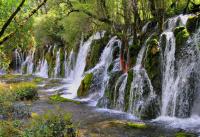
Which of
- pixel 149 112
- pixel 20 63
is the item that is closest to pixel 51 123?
pixel 149 112

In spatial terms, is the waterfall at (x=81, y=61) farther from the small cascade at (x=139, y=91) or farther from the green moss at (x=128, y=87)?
the small cascade at (x=139, y=91)

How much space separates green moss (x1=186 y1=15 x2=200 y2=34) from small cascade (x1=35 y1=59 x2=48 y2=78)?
32104 mm

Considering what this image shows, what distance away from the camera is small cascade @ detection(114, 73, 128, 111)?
21.7 metres

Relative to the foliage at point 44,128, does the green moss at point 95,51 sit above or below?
above

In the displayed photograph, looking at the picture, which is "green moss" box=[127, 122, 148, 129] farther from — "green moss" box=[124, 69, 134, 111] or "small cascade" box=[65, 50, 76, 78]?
"small cascade" box=[65, 50, 76, 78]

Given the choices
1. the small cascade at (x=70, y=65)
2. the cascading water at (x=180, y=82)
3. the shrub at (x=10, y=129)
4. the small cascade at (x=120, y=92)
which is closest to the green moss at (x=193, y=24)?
the cascading water at (x=180, y=82)

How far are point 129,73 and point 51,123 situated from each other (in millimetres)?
9494

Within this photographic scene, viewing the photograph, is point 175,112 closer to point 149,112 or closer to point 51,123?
point 149,112

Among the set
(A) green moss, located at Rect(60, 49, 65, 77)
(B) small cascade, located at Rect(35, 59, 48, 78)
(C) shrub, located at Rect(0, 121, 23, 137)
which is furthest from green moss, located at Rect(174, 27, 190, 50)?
(B) small cascade, located at Rect(35, 59, 48, 78)

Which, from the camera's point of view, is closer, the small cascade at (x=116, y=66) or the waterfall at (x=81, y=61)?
the small cascade at (x=116, y=66)

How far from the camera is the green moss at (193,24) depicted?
19814mm

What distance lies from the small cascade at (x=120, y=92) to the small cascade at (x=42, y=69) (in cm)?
2840

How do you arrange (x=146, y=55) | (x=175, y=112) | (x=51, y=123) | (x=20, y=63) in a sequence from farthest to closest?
(x=20, y=63) → (x=146, y=55) → (x=175, y=112) → (x=51, y=123)

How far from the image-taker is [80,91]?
2742 cm
